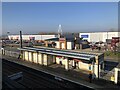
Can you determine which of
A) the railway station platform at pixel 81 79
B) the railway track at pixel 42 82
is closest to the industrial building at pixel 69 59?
the railway station platform at pixel 81 79

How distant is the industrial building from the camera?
21.1 meters

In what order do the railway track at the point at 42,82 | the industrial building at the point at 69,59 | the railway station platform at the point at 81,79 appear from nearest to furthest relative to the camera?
the railway station platform at the point at 81,79
the railway track at the point at 42,82
the industrial building at the point at 69,59

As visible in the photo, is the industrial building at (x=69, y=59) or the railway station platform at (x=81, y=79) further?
the industrial building at (x=69, y=59)

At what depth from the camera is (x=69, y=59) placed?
2469 centimetres

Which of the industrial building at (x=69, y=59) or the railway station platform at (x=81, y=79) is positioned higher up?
the industrial building at (x=69, y=59)

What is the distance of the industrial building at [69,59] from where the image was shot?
21078 mm

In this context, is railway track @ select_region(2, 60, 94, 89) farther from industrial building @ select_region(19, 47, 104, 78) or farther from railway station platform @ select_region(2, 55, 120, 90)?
industrial building @ select_region(19, 47, 104, 78)

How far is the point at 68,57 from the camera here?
24.0 metres

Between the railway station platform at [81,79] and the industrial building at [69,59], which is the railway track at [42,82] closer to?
the railway station platform at [81,79]

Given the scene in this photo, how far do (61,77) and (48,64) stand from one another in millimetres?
7376

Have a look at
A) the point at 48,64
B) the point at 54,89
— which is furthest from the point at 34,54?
the point at 54,89

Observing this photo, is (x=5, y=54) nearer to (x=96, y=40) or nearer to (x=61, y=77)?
(x=61, y=77)

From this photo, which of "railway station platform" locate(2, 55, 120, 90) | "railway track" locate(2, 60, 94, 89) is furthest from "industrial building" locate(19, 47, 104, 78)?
"railway track" locate(2, 60, 94, 89)

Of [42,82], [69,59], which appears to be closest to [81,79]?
[42,82]
